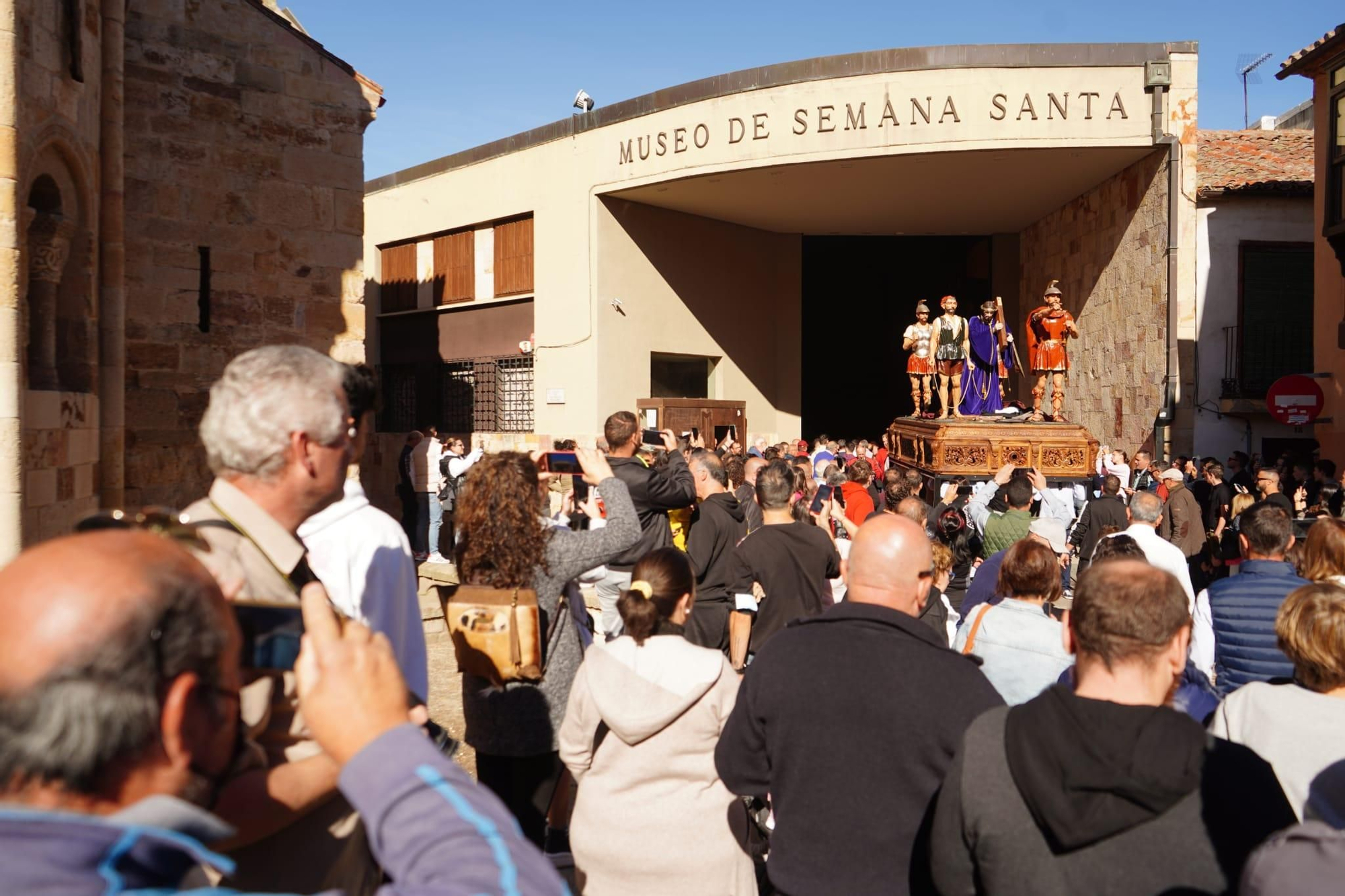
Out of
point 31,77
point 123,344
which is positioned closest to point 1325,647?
point 31,77

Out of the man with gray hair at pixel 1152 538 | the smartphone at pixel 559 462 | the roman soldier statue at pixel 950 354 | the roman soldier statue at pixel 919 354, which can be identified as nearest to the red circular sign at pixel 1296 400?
the roman soldier statue at pixel 950 354

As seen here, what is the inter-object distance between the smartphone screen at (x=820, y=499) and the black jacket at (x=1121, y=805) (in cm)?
462

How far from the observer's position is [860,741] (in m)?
2.54

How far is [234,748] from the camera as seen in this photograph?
1345 mm

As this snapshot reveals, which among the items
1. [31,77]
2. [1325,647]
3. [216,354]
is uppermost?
[31,77]

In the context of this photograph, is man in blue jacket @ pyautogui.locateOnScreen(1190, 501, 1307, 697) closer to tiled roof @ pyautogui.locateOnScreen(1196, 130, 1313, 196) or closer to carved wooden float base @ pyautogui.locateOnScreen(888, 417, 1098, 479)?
carved wooden float base @ pyautogui.locateOnScreen(888, 417, 1098, 479)

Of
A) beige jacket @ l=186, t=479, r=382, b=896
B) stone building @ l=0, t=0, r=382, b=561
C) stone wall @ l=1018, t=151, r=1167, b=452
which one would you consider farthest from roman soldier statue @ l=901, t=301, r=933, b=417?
beige jacket @ l=186, t=479, r=382, b=896

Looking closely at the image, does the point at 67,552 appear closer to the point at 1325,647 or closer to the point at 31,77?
the point at 1325,647

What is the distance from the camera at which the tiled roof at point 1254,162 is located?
17.0 m

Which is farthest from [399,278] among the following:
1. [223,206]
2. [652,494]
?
[652,494]

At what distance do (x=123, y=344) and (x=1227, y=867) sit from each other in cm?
832

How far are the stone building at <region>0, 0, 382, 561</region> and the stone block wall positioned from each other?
0.02m

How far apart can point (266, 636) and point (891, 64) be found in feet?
55.4

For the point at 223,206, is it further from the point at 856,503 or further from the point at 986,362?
the point at 986,362
